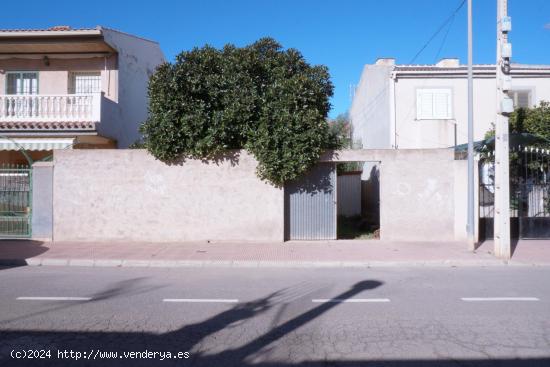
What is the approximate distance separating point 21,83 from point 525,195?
60.4ft

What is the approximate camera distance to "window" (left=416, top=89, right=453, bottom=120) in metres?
18.8

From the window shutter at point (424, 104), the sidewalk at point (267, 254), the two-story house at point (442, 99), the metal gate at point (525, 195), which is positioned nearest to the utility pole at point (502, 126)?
the sidewalk at point (267, 254)

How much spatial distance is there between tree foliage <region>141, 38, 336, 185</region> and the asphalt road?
385 centimetres

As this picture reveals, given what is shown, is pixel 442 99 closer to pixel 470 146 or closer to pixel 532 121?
pixel 532 121

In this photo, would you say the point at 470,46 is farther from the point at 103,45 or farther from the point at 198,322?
the point at 103,45

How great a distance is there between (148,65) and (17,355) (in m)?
18.5

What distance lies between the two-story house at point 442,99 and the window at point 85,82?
38.6 feet

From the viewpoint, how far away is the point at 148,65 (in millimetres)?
21422

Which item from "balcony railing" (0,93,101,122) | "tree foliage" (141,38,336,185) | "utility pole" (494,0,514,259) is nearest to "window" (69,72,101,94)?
"balcony railing" (0,93,101,122)

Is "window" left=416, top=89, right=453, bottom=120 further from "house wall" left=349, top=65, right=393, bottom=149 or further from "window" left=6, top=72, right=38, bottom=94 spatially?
"window" left=6, top=72, right=38, bottom=94

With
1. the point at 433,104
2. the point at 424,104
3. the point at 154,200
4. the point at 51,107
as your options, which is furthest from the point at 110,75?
the point at 433,104

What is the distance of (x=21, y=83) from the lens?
18531 mm

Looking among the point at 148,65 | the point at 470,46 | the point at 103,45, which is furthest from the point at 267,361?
the point at 148,65

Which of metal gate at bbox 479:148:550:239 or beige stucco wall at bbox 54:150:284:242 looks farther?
metal gate at bbox 479:148:550:239
